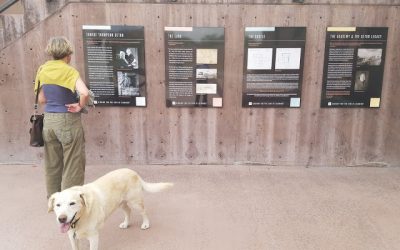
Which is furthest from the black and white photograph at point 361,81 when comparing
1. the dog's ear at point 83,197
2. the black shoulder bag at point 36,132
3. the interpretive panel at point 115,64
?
the black shoulder bag at point 36,132

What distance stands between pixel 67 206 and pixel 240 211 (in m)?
1.96

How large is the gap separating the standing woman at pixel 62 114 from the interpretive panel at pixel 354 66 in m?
3.33

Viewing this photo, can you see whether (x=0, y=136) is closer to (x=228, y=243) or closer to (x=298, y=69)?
(x=228, y=243)

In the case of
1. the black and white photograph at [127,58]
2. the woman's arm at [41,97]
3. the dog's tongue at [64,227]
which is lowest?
the dog's tongue at [64,227]

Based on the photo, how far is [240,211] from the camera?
3.97 metres

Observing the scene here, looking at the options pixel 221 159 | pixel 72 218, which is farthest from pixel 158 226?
pixel 221 159

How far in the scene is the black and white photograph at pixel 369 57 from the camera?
493cm

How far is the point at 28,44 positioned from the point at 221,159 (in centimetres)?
313

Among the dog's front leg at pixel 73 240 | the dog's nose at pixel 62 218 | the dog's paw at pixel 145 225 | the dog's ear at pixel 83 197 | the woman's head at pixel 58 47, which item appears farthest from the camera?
the dog's paw at pixel 145 225

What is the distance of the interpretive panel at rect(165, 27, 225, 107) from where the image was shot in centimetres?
488

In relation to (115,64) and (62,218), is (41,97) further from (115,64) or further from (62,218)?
(115,64)

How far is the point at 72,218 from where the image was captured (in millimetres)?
2705

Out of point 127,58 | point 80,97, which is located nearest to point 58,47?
point 80,97

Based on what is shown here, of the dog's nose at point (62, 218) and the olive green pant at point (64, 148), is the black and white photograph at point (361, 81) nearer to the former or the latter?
the olive green pant at point (64, 148)
